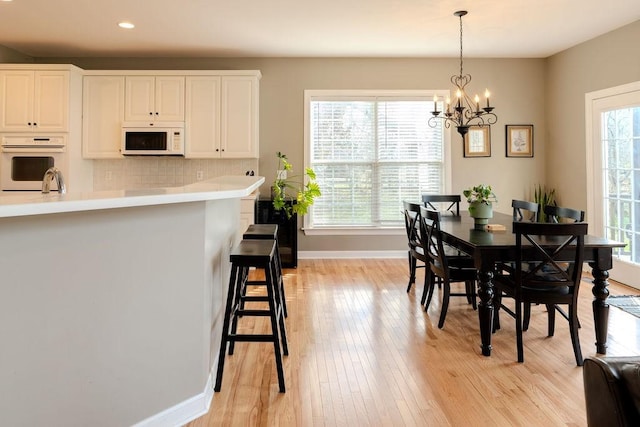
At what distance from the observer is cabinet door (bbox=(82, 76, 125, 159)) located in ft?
16.8

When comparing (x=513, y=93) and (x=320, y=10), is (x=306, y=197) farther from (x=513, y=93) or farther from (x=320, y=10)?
(x=513, y=93)

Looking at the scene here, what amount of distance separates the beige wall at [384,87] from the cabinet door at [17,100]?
2.53 ft

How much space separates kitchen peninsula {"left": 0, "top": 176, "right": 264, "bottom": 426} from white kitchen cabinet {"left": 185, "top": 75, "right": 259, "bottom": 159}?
3249mm

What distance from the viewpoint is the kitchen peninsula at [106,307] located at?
1.39m

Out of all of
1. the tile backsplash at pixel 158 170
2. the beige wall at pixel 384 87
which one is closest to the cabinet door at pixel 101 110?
the tile backsplash at pixel 158 170

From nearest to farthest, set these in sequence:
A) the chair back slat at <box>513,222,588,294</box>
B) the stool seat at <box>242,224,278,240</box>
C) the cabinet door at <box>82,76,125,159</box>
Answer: the chair back slat at <box>513,222,588,294</box> < the stool seat at <box>242,224,278,240</box> < the cabinet door at <box>82,76,125,159</box>

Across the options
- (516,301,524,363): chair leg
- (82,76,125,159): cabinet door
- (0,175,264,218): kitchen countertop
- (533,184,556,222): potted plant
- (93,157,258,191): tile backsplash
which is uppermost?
(82,76,125,159): cabinet door

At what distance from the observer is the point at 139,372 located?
69.4 inches

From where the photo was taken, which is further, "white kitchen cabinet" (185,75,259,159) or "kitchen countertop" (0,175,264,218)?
"white kitchen cabinet" (185,75,259,159)

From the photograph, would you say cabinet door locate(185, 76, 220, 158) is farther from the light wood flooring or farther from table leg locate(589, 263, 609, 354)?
table leg locate(589, 263, 609, 354)

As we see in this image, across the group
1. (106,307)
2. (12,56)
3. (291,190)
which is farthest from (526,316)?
(12,56)

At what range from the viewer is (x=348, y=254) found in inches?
226

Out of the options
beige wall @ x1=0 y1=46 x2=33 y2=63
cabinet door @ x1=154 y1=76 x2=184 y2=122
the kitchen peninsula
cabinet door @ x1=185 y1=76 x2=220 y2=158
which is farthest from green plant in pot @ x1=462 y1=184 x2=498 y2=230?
beige wall @ x1=0 y1=46 x2=33 y2=63

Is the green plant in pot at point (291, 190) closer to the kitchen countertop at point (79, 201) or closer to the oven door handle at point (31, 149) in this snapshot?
the oven door handle at point (31, 149)
